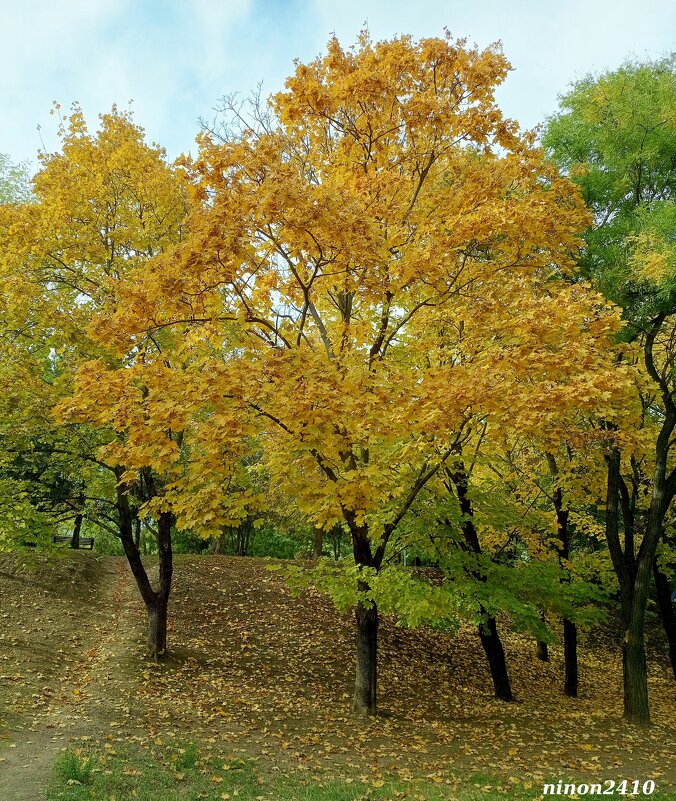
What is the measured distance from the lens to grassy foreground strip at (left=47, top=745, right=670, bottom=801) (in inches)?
232

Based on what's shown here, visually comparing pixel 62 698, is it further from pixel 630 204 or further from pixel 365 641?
pixel 630 204

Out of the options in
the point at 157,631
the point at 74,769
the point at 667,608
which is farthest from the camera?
the point at 667,608

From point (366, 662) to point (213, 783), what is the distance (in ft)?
11.3

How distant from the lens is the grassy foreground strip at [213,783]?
5883mm

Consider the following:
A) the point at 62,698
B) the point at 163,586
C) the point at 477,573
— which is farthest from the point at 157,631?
the point at 477,573

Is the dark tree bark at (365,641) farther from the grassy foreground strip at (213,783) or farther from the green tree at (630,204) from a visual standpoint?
the green tree at (630,204)

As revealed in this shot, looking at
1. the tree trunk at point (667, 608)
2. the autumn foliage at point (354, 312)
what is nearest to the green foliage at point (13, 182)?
the autumn foliage at point (354, 312)

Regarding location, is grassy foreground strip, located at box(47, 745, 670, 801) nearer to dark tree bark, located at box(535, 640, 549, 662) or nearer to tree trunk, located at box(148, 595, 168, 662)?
tree trunk, located at box(148, 595, 168, 662)

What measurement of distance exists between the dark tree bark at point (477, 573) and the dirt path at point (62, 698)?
6.94 meters

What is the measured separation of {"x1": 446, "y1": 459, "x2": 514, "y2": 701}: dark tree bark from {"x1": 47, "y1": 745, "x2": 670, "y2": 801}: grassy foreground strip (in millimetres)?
4137

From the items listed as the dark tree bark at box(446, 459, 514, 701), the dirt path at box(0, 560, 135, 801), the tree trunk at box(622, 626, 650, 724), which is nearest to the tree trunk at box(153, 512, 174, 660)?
the dirt path at box(0, 560, 135, 801)

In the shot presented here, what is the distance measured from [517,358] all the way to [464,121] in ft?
13.3

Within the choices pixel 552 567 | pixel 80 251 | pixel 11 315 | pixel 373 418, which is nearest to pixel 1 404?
pixel 11 315

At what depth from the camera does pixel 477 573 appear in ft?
35.3
